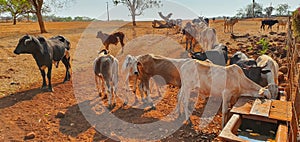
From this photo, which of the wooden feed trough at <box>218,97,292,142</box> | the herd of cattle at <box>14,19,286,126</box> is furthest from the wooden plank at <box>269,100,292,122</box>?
the herd of cattle at <box>14,19,286,126</box>

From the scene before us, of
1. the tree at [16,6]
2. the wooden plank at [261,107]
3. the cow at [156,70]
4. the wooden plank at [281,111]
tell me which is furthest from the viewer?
the tree at [16,6]

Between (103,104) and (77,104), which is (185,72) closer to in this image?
(103,104)

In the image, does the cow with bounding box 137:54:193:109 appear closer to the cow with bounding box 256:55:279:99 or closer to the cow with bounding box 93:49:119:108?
the cow with bounding box 93:49:119:108

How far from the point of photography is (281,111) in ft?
14.0

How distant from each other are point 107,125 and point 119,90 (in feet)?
7.00

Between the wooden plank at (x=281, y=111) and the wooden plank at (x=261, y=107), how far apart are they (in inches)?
3.0

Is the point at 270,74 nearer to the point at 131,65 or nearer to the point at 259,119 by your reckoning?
the point at 259,119

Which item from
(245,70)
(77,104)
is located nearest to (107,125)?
(77,104)

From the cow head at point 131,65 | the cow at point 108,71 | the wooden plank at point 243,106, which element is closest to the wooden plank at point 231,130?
the wooden plank at point 243,106

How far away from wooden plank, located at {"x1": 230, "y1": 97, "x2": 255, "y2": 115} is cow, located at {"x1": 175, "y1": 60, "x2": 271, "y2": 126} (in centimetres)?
18

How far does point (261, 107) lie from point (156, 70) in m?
2.78

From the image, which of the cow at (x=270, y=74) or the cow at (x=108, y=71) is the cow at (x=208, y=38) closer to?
the cow at (x=270, y=74)

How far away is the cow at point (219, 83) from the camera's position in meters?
4.99

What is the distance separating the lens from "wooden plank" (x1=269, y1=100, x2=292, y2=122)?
4.05m
